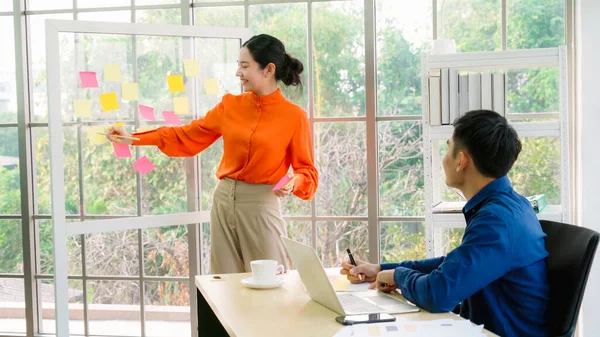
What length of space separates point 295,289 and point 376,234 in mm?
1621

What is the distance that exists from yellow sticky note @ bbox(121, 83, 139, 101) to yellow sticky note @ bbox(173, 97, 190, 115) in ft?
0.64

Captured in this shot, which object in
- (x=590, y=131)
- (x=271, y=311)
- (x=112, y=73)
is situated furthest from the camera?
(x=112, y=73)

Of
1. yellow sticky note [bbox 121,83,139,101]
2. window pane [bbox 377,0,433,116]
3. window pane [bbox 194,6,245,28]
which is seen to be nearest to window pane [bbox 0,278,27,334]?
yellow sticky note [bbox 121,83,139,101]

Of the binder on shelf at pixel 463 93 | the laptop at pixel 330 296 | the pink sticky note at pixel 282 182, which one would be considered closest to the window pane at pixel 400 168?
the binder on shelf at pixel 463 93

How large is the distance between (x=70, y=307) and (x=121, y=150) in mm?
884

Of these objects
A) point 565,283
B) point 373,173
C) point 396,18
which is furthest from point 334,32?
point 565,283

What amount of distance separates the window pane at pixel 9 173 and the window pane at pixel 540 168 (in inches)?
108

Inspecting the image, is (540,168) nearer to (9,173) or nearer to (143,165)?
(143,165)

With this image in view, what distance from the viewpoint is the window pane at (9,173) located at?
12.3 feet

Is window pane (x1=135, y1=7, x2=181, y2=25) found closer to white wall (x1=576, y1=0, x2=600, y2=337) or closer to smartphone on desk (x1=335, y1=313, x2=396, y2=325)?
white wall (x1=576, y1=0, x2=600, y2=337)

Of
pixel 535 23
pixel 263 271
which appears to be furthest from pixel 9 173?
pixel 535 23

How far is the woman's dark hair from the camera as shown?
2.97 meters

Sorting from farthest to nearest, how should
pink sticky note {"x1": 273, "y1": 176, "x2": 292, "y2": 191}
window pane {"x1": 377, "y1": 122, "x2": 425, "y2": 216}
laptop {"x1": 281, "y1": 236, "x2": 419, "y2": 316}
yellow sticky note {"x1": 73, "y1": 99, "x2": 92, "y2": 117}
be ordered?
window pane {"x1": 377, "y1": 122, "x2": 425, "y2": 216}, yellow sticky note {"x1": 73, "y1": 99, "x2": 92, "y2": 117}, pink sticky note {"x1": 273, "y1": 176, "x2": 292, "y2": 191}, laptop {"x1": 281, "y1": 236, "x2": 419, "y2": 316}

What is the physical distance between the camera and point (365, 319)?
161 cm
